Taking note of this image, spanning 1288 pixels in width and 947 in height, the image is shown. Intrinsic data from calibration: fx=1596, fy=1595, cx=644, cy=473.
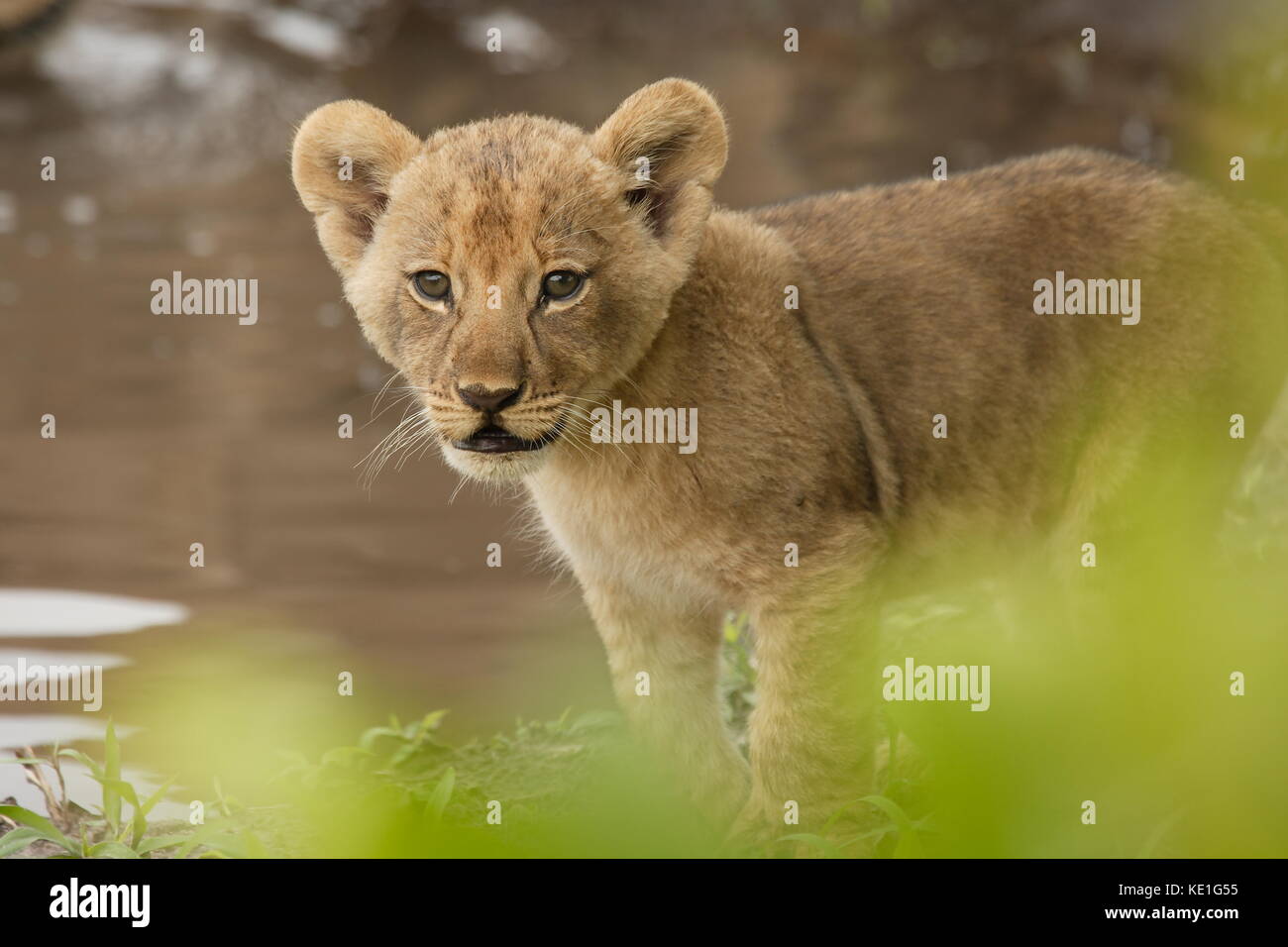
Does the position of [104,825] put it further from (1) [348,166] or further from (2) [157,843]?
(1) [348,166]

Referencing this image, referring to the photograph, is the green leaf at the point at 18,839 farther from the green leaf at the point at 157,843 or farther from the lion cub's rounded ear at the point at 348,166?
the lion cub's rounded ear at the point at 348,166

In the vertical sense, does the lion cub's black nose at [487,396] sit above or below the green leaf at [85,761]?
above

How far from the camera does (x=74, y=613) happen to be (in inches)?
304

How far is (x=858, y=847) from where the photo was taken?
462 centimetres

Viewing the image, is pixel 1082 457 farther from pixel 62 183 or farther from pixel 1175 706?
pixel 62 183

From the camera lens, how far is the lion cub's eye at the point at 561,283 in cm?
428

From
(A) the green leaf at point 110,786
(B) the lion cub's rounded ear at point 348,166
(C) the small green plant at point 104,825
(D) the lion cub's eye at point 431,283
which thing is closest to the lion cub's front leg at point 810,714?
(D) the lion cub's eye at point 431,283

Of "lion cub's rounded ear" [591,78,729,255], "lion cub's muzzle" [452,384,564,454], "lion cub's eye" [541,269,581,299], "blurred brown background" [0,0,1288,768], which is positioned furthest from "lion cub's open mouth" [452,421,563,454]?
"blurred brown background" [0,0,1288,768]

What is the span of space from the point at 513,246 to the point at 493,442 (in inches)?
20.6

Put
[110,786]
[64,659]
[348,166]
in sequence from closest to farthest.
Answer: [348,166], [110,786], [64,659]

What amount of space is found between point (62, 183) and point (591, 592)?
1595 cm

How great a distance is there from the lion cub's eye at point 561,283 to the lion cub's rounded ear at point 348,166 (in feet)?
2.11

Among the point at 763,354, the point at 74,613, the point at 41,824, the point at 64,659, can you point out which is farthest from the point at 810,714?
the point at 74,613
